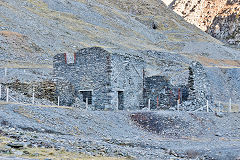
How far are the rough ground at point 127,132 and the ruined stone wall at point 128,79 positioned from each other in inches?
171

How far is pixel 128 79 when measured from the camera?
31125mm

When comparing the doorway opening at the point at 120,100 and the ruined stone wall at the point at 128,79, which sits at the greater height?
the ruined stone wall at the point at 128,79

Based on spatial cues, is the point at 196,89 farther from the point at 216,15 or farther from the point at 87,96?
the point at 216,15

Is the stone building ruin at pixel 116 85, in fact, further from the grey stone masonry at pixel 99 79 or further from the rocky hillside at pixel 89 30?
the rocky hillside at pixel 89 30

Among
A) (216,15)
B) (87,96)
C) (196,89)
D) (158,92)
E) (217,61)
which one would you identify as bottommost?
(87,96)

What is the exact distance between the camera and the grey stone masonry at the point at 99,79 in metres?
28.9

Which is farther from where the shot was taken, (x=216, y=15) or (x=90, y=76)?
(x=216, y=15)

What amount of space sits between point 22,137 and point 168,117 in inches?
531

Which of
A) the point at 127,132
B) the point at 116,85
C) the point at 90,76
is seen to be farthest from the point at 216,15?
the point at 127,132

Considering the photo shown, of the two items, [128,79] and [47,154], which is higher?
[128,79]

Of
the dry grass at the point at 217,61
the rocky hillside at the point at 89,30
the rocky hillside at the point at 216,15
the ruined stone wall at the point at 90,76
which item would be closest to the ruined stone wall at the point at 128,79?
the ruined stone wall at the point at 90,76

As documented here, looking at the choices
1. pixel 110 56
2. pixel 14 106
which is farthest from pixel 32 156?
pixel 110 56

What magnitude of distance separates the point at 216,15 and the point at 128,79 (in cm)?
13134

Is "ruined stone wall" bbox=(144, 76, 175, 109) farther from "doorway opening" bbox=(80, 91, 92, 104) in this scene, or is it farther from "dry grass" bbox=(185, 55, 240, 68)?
"dry grass" bbox=(185, 55, 240, 68)
